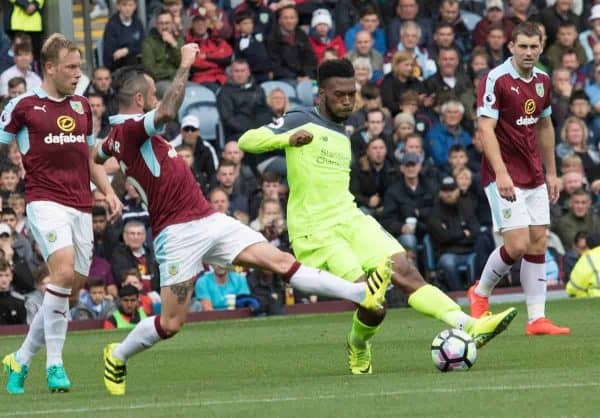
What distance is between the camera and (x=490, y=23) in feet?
87.1

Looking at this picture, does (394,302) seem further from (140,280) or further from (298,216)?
(298,216)

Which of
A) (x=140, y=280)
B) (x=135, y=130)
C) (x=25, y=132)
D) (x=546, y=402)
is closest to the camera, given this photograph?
(x=546, y=402)

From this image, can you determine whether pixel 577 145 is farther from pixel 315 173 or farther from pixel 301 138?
pixel 301 138

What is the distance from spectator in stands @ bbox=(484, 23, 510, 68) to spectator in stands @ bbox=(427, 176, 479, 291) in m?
3.97

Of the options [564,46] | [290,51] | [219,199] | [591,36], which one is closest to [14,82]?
[219,199]

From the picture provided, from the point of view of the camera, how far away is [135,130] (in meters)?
11.5

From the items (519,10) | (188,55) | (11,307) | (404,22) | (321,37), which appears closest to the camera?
(188,55)

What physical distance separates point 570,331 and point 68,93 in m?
5.36

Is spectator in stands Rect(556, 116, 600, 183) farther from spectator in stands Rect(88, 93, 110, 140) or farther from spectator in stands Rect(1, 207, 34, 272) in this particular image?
spectator in stands Rect(1, 207, 34, 272)

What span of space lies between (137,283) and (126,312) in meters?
0.52

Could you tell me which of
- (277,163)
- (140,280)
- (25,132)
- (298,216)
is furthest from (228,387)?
(277,163)

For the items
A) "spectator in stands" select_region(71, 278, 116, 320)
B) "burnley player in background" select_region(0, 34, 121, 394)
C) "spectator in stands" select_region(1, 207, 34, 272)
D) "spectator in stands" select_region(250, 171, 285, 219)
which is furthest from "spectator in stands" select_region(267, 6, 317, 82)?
"burnley player in background" select_region(0, 34, 121, 394)

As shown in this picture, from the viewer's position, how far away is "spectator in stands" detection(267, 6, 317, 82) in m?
24.8

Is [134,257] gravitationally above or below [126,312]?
above
